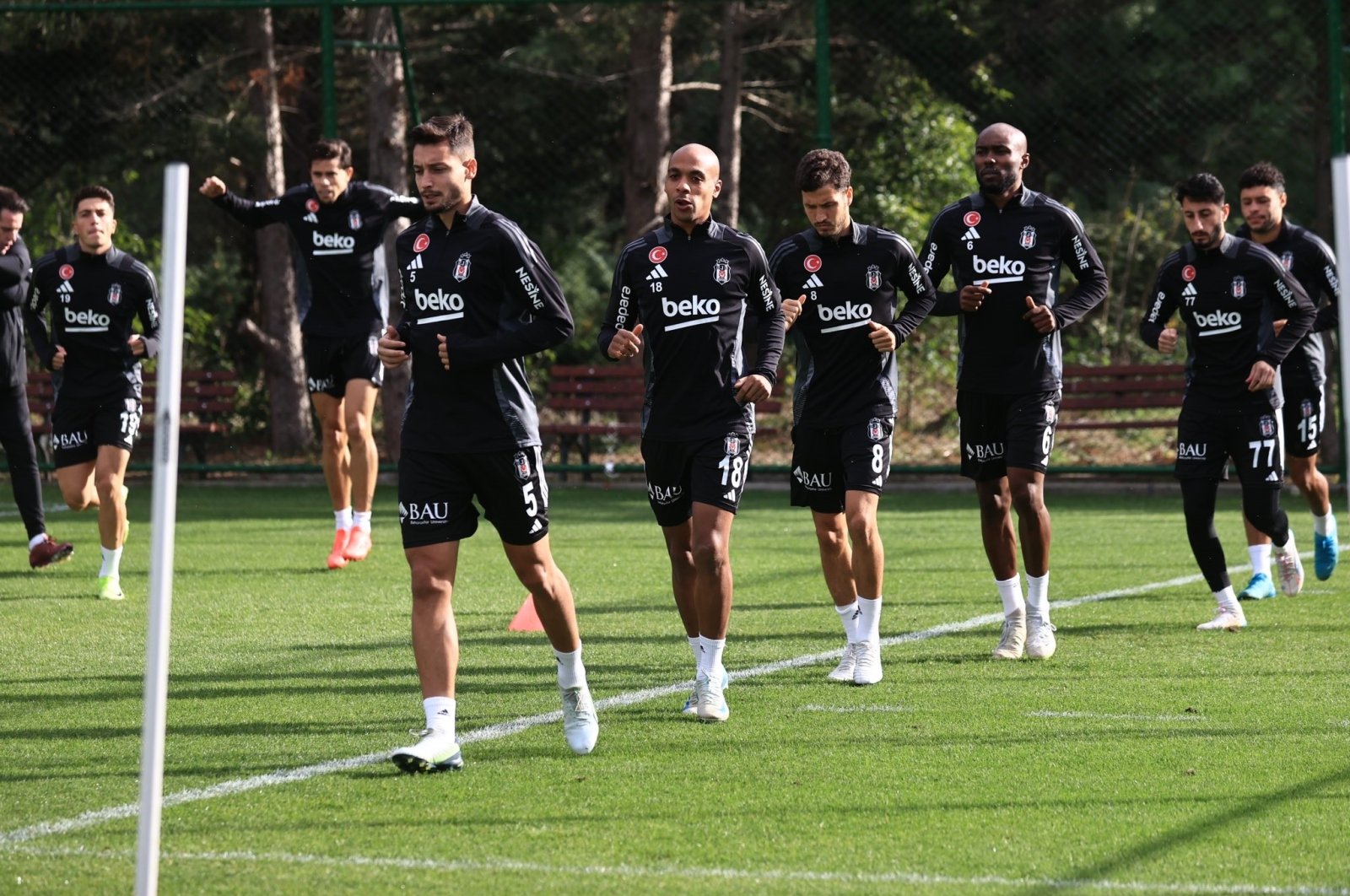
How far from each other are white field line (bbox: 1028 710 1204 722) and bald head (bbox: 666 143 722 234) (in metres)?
2.18

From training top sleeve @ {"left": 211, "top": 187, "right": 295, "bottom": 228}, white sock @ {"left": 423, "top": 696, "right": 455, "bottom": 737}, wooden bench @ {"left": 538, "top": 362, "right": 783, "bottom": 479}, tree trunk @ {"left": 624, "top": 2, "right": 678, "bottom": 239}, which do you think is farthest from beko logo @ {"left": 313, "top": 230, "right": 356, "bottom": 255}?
tree trunk @ {"left": 624, "top": 2, "right": 678, "bottom": 239}

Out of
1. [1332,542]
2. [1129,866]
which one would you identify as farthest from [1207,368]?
[1129,866]

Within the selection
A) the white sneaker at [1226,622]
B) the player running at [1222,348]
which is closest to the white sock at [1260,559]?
the player running at [1222,348]

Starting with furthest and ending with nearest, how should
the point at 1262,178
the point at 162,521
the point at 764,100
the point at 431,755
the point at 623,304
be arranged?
1. the point at 764,100
2. the point at 1262,178
3. the point at 623,304
4. the point at 431,755
5. the point at 162,521

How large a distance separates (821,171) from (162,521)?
411 cm

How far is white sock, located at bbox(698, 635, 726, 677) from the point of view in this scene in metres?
6.60

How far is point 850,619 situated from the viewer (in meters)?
7.43

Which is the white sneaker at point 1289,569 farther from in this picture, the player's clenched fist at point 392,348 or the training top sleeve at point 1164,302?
the player's clenched fist at point 392,348

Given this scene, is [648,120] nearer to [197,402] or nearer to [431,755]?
[197,402]

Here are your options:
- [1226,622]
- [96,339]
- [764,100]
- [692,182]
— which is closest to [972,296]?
[692,182]

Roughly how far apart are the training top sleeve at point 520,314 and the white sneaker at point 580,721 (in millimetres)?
1131

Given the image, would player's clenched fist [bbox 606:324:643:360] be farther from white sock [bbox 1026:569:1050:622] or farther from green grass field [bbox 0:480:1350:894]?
white sock [bbox 1026:569:1050:622]

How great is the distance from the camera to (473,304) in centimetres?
604

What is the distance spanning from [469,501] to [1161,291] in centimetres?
443
